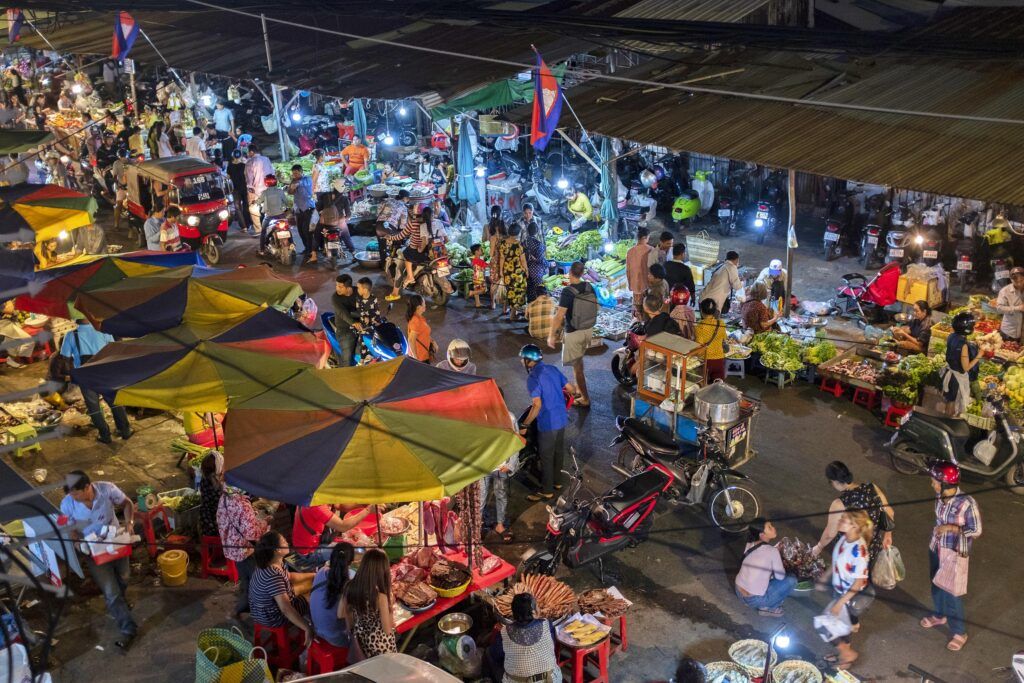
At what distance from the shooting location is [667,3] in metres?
16.5

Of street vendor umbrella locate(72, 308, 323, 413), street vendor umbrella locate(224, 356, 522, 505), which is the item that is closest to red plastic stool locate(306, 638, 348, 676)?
street vendor umbrella locate(224, 356, 522, 505)

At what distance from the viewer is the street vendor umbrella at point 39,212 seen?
462 inches

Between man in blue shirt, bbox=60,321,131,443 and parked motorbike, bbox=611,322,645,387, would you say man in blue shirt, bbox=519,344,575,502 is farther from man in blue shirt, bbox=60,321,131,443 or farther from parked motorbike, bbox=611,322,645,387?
man in blue shirt, bbox=60,321,131,443

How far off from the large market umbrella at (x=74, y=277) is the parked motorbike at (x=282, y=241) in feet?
19.7

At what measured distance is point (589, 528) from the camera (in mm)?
8258

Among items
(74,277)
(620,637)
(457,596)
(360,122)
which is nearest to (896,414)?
(620,637)

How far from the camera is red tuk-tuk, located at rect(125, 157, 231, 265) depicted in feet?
56.7

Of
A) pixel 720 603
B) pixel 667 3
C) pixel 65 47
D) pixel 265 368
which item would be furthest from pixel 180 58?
pixel 720 603

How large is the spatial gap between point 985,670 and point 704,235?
8.70 m

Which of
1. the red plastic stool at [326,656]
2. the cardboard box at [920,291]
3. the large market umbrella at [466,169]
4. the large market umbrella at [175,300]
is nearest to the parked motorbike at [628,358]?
the cardboard box at [920,291]

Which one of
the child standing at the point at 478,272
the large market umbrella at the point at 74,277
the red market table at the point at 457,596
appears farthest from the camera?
the child standing at the point at 478,272

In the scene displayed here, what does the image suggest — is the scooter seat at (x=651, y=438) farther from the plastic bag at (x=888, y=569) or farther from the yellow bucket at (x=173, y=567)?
the yellow bucket at (x=173, y=567)

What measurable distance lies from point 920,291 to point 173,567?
32.6 feet

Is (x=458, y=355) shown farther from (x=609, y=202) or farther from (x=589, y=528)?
(x=609, y=202)
